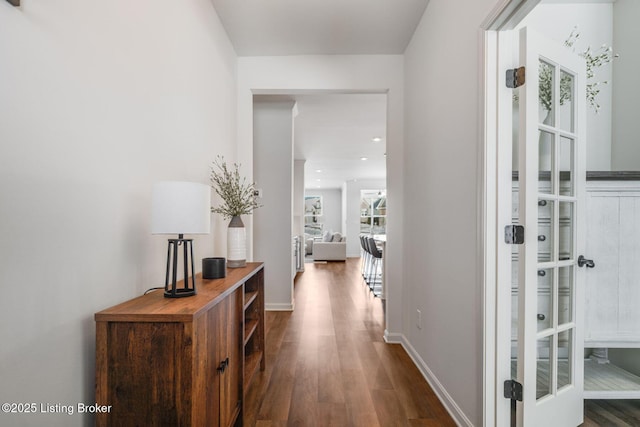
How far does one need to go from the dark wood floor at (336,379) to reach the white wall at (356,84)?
0.49m

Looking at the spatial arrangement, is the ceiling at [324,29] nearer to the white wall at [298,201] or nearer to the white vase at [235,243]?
the white vase at [235,243]

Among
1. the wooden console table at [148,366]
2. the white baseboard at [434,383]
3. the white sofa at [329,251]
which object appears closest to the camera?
the wooden console table at [148,366]

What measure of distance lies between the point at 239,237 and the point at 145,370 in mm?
1102

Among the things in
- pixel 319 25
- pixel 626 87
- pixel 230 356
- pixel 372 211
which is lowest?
pixel 230 356

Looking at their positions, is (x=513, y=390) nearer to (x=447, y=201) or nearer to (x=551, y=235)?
(x=551, y=235)

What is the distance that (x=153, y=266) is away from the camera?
4.95 ft

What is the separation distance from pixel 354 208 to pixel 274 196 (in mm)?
7030

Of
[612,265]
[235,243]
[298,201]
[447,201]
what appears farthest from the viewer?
[298,201]

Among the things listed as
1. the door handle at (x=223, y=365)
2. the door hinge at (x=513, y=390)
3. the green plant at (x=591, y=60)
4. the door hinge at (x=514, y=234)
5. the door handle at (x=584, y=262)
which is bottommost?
the door hinge at (x=513, y=390)

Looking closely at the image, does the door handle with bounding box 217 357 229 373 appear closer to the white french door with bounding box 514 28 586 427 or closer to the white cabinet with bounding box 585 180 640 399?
the white french door with bounding box 514 28 586 427

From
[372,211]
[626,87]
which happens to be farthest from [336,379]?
[372,211]

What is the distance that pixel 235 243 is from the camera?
2070 millimetres

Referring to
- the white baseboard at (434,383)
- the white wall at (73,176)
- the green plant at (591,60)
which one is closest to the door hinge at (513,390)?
the white baseboard at (434,383)

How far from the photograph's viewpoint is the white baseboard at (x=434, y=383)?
172 centimetres
